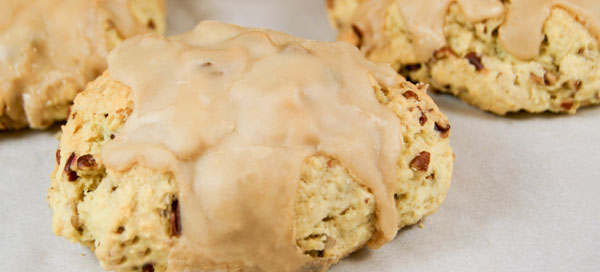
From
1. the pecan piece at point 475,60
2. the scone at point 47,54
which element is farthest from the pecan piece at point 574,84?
the scone at point 47,54

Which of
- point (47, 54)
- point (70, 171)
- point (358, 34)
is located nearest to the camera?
point (70, 171)

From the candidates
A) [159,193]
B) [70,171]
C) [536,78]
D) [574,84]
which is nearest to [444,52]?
[536,78]

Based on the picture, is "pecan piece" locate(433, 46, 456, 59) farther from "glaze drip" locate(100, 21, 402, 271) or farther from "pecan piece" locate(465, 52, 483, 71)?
"glaze drip" locate(100, 21, 402, 271)

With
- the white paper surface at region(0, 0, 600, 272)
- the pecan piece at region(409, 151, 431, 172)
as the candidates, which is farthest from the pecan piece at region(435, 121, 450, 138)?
the white paper surface at region(0, 0, 600, 272)

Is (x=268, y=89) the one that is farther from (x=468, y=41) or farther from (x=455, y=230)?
(x=468, y=41)

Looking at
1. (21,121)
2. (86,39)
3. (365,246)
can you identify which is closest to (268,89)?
(365,246)

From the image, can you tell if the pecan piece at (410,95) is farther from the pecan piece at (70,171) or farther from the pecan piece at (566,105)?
the pecan piece at (70,171)

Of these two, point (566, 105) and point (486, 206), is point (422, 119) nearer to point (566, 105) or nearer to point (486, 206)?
point (486, 206)
